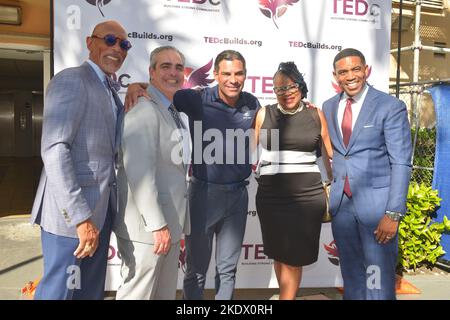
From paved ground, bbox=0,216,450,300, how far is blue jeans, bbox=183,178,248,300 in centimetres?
42

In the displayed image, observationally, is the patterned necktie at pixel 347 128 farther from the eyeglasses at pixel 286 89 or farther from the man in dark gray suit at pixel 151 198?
the man in dark gray suit at pixel 151 198

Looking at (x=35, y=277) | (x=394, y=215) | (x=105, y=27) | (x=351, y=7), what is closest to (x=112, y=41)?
(x=105, y=27)

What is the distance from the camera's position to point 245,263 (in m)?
3.79

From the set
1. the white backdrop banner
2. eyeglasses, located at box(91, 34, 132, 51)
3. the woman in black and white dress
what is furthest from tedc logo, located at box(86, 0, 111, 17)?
the woman in black and white dress

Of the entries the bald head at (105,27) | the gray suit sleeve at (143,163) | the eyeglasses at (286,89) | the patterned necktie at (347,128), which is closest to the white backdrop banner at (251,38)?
the eyeglasses at (286,89)

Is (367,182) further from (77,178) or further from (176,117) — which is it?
(77,178)

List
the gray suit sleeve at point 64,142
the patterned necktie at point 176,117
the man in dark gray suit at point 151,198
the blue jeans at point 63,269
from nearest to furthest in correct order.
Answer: the gray suit sleeve at point 64,142
the blue jeans at point 63,269
the man in dark gray suit at point 151,198
the patterned necktie at point 176,117

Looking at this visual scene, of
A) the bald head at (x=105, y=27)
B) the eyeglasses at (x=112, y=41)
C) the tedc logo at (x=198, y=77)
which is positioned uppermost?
the bald head at (x=105, y=27)

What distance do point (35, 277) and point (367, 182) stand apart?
3.91 meters

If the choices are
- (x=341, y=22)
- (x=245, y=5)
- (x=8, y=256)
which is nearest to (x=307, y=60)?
(x=341, y=22)

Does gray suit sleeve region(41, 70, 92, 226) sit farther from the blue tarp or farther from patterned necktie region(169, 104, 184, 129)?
the blue tarp

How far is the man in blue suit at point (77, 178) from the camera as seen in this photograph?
2484 millimetres
